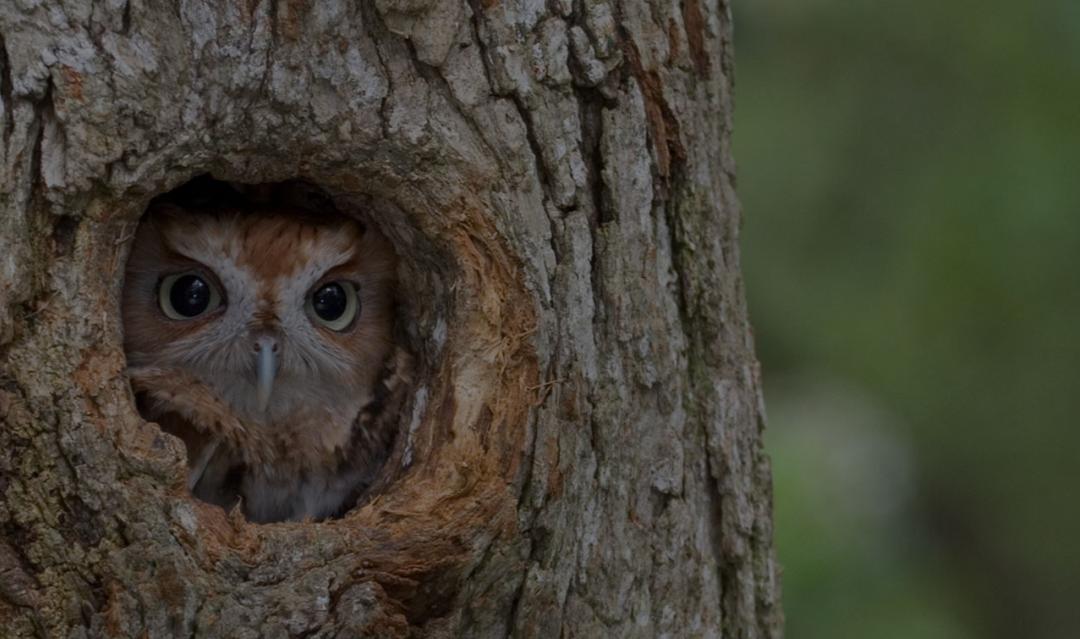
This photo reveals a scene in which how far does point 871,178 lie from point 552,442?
409cm

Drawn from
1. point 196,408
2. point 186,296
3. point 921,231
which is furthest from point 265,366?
point 921,231

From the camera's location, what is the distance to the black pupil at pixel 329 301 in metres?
3.36

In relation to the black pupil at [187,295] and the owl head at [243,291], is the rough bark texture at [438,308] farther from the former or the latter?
the black pupil at [187,295]

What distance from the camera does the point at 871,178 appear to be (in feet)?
20.8

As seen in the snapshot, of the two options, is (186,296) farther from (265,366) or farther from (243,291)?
(265,366)

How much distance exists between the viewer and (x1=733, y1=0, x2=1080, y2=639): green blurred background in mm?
5906

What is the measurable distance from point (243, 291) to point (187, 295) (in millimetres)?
149

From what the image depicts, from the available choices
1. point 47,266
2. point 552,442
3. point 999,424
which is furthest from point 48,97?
point 999,424

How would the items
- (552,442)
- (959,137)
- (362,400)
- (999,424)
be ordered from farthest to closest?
(999,424) → (959,137) → (362,400) → (552,442)

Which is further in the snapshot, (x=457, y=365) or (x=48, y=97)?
(x=457, y=365)

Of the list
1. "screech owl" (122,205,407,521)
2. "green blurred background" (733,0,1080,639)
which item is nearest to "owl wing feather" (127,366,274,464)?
"screech owl" (122,205,407,521)

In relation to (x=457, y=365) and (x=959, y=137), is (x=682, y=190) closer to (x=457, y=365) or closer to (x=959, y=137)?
(x=457, y=365)

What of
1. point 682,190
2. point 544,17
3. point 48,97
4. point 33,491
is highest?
point 544,17

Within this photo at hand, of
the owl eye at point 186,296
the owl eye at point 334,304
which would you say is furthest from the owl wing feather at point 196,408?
the owl eye at point 334,304
